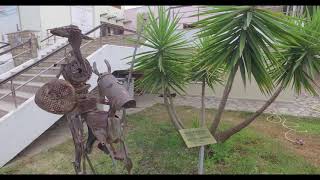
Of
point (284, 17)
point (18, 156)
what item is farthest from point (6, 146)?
point (284, 17)

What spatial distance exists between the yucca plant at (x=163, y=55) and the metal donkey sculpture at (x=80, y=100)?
1908mm

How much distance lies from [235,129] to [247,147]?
0.81m

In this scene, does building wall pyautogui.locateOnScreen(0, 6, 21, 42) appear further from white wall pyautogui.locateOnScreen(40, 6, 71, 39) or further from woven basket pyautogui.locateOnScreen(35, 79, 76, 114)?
woven basket pyautogui.locateOnScreen(35, 79, 76, 114)

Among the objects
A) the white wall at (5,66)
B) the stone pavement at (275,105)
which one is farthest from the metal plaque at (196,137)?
the white wall at (5,66)

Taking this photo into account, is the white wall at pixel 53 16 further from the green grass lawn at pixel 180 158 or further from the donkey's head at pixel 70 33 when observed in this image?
the donkey's head at pixel 70 33

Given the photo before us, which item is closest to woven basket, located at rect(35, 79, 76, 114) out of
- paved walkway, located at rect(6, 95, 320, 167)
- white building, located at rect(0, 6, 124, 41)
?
paved walkway, located at rect(6, 95, 320, 167)

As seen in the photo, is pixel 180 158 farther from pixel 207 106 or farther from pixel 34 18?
pixel 34 18

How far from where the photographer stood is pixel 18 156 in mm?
4766

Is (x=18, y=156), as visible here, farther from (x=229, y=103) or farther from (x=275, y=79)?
(x=229, y=103)

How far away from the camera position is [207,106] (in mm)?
8750

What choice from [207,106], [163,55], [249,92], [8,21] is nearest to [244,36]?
[163,55]

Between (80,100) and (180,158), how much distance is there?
2.59m

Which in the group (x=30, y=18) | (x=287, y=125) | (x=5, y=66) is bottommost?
(x=287, y=125)

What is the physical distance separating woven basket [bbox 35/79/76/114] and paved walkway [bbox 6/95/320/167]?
3302 millimetres
